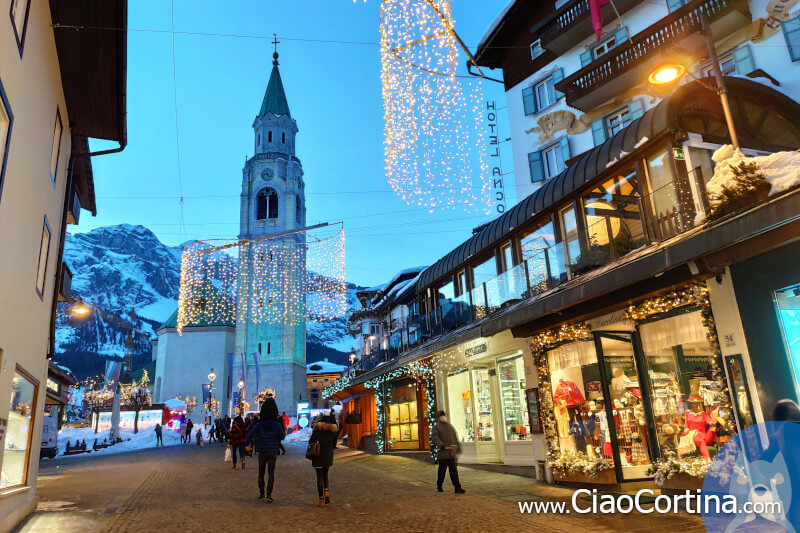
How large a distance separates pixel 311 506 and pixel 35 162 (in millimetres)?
7430

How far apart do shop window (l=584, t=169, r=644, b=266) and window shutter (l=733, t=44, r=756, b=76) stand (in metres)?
4.72

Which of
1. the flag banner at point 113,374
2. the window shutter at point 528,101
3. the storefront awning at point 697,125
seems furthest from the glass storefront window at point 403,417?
the flag banner at point 113,374

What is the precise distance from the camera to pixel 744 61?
13.4 m

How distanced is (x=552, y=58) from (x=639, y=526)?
1755 centimetres

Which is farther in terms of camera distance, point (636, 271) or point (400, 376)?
point (400, 376)

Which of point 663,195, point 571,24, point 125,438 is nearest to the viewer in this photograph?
point 663,195

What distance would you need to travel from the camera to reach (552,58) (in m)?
20.2

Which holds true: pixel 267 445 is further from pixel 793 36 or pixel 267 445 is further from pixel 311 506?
pixel 793 36

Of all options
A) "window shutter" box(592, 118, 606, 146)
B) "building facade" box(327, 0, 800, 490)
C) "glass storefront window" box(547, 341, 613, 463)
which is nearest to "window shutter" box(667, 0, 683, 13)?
"building facade" box(327, 0, 800, 490)

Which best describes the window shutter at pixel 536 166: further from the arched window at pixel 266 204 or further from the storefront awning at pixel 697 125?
the arched window at pixel 266 204

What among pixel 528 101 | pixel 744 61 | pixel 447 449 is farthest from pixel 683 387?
pixel 528 101

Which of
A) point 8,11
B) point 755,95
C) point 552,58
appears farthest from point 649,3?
point 8,11

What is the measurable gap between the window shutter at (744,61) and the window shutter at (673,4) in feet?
8.99

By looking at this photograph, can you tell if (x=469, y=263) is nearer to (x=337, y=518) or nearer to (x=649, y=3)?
(x=649, y=3)
